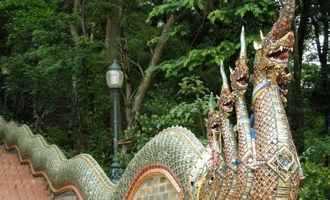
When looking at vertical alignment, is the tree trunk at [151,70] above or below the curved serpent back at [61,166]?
above

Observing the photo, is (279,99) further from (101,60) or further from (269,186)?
(101,60)

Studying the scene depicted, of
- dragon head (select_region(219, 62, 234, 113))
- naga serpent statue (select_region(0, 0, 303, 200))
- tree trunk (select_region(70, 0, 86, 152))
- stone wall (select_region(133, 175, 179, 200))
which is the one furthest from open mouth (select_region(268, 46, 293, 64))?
tree trunk (select_region(70, 0, 86, 152))

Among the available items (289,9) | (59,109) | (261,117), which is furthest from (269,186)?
(59,109)

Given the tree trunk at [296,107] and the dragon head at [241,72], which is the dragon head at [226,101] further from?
the tree trunk at [296,107]

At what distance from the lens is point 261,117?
4.20 m

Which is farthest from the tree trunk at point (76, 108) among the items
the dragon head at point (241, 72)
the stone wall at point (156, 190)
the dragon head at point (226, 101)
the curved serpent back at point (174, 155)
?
the dragon head at point (241, 72)

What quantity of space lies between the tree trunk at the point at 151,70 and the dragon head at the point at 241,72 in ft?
21.4

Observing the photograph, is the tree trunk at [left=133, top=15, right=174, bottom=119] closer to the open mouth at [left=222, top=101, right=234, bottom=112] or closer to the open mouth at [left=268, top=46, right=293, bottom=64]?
the open mouth at [left=222, top=101, right=234, bottom=112]

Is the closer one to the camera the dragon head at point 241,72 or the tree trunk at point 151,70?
the dragon head at point 241,72

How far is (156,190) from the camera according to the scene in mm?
6578

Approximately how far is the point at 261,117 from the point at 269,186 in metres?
0.48

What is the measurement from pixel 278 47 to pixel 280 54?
57 mm

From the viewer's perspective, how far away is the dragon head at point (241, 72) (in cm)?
442

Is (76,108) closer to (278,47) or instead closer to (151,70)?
(151,70)
